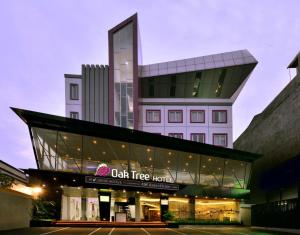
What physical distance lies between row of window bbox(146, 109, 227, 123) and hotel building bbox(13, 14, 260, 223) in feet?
0.46

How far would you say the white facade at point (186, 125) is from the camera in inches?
2395

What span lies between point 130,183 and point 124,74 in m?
23.2

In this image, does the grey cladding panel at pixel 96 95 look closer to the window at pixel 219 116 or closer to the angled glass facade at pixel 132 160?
the window at pixel 219 116

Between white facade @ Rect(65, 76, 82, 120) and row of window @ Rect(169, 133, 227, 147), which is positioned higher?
white facade @ Rect(65, 76, 82, 120)

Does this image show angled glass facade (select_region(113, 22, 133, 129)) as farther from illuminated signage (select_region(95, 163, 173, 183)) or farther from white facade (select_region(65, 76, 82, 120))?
illuminated signage (select_region(95, 163, 173, 183))

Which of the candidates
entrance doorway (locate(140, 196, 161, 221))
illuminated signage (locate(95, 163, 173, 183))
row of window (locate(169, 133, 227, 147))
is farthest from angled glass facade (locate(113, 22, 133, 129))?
illuminated signage (locate(95, 163, 173, 183))

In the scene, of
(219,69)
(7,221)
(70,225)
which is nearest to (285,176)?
(70,225)

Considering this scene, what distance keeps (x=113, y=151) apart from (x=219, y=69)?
78.1 feet

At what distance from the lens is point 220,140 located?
2408 inches

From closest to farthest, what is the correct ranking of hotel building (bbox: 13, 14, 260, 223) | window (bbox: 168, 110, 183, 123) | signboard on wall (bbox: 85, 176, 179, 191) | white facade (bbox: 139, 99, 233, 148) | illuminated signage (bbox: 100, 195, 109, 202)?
signboard on wall (bbox: 85, 176, 179, 191) < hotel building (bbox: 13, 14, 260, 223) < illuminated signage (bbox: 100, 195, 109, 202) < white facade (bbox: 139, 99, 233, 148) < window (bbox: 168, 110, 183, 123)

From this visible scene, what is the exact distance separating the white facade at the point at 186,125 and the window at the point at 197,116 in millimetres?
313

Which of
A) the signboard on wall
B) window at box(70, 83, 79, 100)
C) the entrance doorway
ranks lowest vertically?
the entrance doorway

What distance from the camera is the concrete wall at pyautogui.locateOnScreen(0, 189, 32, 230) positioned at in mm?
27986

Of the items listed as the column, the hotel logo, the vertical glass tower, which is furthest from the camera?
the vertical glass tower
